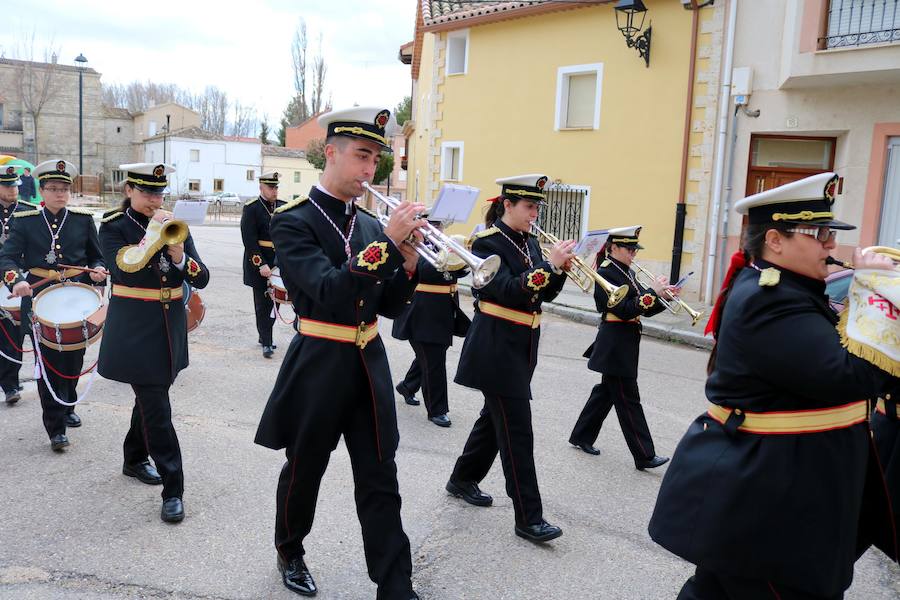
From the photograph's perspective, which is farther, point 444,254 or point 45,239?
point 45,239

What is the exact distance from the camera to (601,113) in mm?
15688

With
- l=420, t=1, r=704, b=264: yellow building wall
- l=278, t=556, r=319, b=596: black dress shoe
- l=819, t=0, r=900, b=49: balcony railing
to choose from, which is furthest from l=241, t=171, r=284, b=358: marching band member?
l=819, t=0, r=900, b=49: balcony railing

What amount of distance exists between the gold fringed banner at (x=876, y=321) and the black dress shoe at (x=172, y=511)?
347 centimetres

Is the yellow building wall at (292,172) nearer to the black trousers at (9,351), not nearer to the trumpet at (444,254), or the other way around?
the black trousers at (9,351)

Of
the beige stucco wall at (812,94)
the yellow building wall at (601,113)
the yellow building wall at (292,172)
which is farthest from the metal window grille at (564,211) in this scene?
the yellow building wall at (292,172)

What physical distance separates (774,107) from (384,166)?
25.8m

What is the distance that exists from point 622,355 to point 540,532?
1.79 m

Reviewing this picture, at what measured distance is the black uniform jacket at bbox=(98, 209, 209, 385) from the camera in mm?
4281

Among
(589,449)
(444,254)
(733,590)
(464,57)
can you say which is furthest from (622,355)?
(464,57)

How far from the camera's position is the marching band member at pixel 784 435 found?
239 cm

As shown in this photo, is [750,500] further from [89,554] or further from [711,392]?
[89,554]

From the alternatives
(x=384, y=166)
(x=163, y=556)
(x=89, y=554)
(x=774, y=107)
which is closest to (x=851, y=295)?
(x=163, y=556)

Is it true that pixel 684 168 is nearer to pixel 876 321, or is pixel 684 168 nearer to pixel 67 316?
pixel 67 316

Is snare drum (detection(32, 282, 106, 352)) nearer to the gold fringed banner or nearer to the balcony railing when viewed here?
the gold fringed banner
